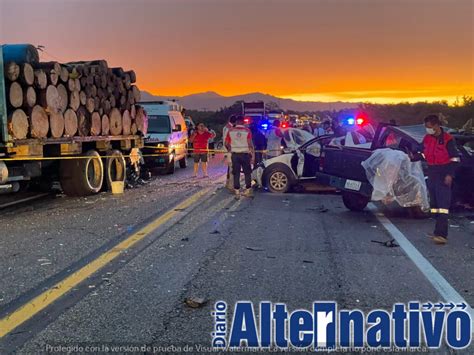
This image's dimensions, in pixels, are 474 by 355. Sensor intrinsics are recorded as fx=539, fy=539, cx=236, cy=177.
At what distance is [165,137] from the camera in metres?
19.1

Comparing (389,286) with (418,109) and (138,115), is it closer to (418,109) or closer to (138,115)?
(138,115)

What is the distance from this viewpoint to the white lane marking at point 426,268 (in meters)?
5.11

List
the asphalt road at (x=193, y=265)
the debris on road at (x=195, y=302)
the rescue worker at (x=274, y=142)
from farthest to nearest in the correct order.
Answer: the rescue worker at (x=274, y=142) → the debris on road at (x=195, y=302) → the asphalt road at (x=193, y=265)

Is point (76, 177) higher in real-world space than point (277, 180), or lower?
higher

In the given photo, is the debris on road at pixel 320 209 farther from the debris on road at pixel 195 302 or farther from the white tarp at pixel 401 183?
the debris on road at pixel 195 302

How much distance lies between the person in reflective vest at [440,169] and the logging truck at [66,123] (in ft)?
22.9

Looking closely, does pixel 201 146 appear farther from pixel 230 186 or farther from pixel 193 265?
pixel 193 265

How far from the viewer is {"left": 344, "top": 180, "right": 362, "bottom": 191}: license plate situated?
9.59 m

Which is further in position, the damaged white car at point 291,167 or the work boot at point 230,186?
the work boot at point 230,186

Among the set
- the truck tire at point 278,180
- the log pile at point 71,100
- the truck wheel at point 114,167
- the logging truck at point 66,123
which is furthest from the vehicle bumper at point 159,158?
the truck tire at point 278,180

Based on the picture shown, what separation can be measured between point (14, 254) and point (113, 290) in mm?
2211

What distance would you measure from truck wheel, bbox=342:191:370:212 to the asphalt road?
0.20 meters

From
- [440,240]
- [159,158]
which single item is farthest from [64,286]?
[159,158]

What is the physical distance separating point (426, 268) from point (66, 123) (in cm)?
835
